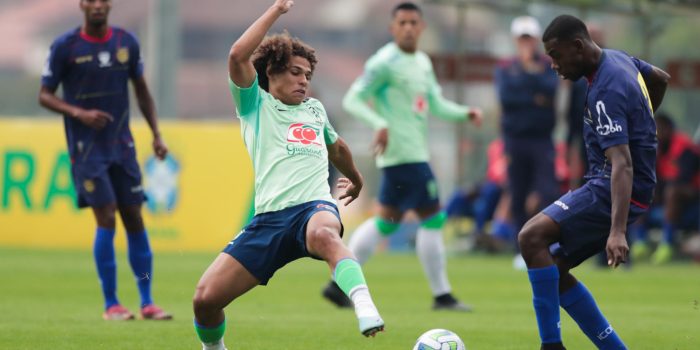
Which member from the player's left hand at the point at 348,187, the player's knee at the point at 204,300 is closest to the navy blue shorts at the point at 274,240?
the player's knee at the point at 204,300

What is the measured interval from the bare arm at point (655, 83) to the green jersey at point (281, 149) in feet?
6.20

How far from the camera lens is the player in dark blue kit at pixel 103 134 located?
9.79 metres

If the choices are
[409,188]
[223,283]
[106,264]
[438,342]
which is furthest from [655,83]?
[106,264]

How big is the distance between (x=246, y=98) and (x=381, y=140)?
3852 mm

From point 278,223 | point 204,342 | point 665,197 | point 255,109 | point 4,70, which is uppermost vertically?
point 255,109

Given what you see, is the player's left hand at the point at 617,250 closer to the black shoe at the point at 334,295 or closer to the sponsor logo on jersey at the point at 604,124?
the sponsor logo on jersey at the point at 604,124

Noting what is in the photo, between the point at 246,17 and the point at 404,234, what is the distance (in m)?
35.6

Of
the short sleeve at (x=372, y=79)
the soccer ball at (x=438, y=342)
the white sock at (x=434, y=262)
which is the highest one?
the short sleeve at (x=372, y=79)

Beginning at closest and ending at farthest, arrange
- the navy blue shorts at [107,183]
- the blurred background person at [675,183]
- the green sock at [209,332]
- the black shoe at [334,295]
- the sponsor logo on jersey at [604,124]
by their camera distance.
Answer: the sponsor logo on jersey at [604,124] < the green sock at [209,332] < the navy blue shorts at [107,183] < the black shoe at [334,295] < the blurred background person at [675,183]

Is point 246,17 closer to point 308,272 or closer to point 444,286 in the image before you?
point 308,272

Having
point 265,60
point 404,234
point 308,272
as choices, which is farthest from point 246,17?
point 265,60

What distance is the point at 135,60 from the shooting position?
10.1 m

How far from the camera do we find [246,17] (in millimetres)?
54219

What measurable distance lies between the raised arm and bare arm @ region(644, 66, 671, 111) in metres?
2.12
